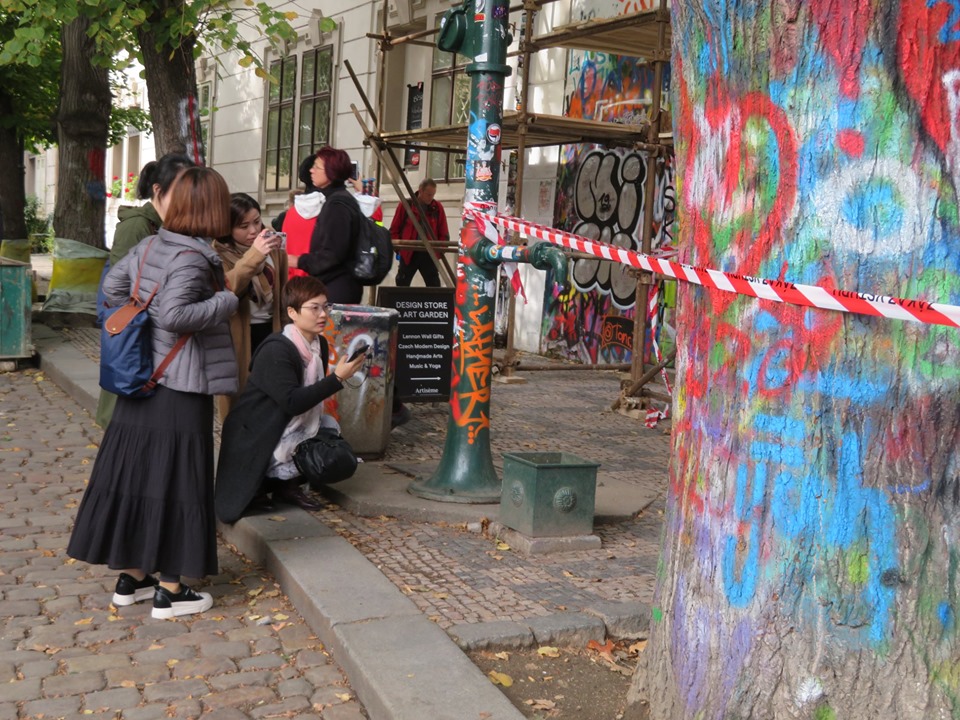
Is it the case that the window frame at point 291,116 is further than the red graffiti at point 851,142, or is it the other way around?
the window frame at point 291,116

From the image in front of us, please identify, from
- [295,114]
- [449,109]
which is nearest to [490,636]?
[449,109]

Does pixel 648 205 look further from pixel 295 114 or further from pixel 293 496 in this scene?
pixel 295 114

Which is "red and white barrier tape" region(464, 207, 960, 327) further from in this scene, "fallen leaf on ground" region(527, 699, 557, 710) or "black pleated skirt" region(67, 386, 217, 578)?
A: "black pleated skirt" region(67, 386, 217, 578)

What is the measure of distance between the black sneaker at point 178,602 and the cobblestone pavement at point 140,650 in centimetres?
4

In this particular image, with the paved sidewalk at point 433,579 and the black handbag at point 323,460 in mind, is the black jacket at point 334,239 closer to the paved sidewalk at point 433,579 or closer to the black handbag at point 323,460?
the paved sidewalk at point 433,579

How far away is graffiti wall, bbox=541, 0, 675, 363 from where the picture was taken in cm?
1169

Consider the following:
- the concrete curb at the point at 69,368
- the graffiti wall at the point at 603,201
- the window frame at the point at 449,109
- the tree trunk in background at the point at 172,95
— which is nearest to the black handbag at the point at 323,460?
the concrete curb at the point at 69,368

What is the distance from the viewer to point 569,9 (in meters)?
12.6

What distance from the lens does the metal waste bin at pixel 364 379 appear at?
6.87m

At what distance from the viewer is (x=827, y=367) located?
8.97ft

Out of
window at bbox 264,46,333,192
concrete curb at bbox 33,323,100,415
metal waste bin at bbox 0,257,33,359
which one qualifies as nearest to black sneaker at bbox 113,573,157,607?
concrete curb at bbox 33,323,100,415

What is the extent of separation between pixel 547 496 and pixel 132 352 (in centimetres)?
189

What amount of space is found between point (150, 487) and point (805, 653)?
257cm

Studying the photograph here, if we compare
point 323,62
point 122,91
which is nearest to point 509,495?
point 323,62
